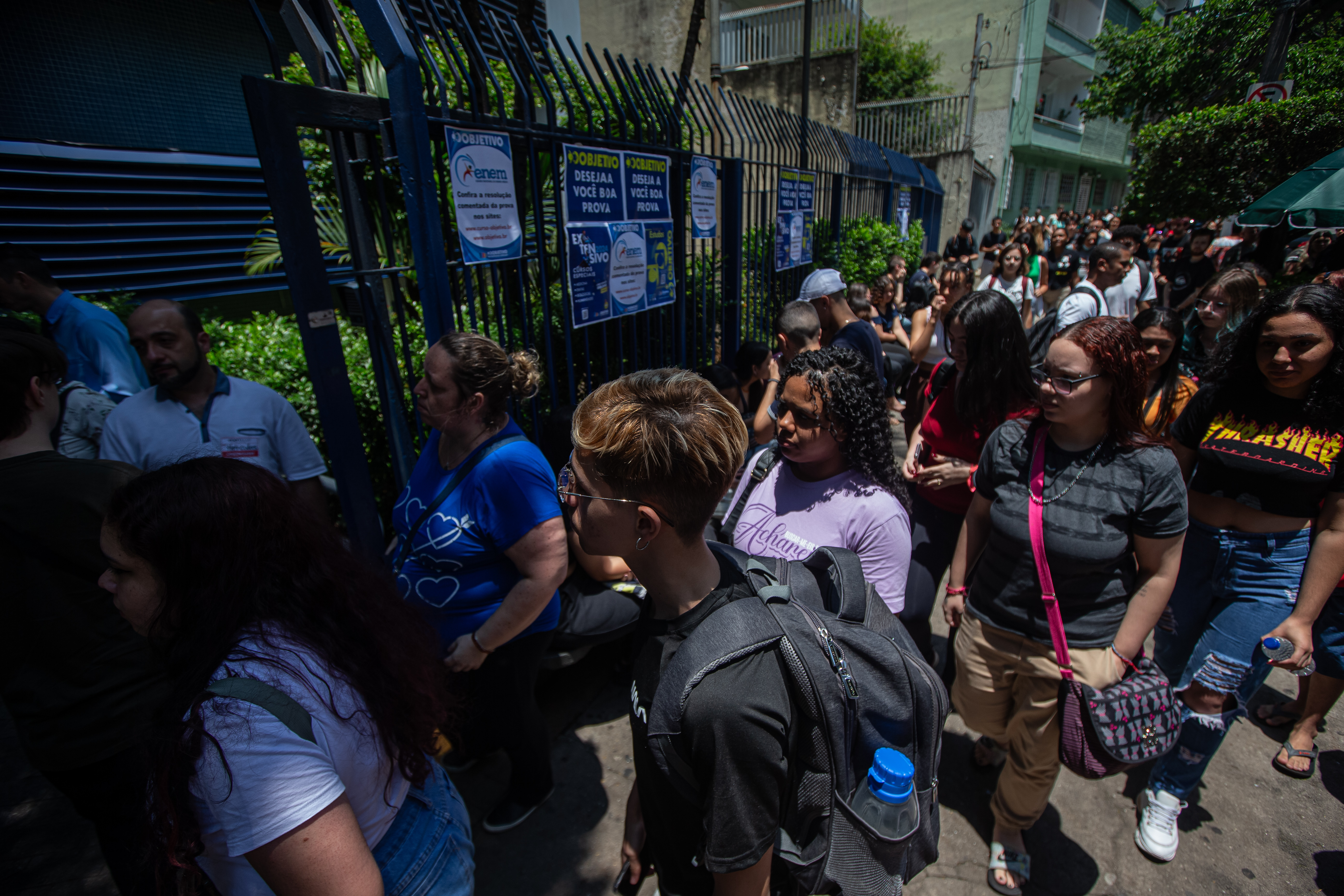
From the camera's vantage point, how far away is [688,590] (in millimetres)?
1203

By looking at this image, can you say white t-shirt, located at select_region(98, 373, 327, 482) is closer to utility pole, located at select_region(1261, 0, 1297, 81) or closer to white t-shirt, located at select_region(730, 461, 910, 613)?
white t-shirt, located at select_region(730, 461, 910, 613)

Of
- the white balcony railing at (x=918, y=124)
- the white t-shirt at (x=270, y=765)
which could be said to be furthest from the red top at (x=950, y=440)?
the white balcony railing at (x=918, y=124)

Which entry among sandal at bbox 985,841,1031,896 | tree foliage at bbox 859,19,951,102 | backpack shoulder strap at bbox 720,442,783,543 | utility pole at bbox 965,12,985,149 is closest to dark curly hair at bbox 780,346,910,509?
backpack shoulder strap at bbox 720,442,783,543

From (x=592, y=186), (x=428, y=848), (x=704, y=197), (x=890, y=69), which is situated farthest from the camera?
(x=890, y=69)

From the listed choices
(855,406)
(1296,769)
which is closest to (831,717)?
(855,406)

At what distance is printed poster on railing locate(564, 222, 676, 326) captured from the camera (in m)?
3.23

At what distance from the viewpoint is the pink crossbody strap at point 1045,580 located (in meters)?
1.99

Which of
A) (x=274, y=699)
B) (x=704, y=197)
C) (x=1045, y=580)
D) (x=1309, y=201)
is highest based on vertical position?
(x=704, y=197)

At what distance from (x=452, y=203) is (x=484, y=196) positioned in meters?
0.15

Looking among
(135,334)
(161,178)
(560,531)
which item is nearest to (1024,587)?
(560,531)

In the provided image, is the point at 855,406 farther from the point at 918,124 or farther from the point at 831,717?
the point at 918,124

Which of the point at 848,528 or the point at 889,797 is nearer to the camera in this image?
the point at 889,797

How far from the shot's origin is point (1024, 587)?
2.05m

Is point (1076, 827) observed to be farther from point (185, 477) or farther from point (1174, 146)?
point (1174, 146)
